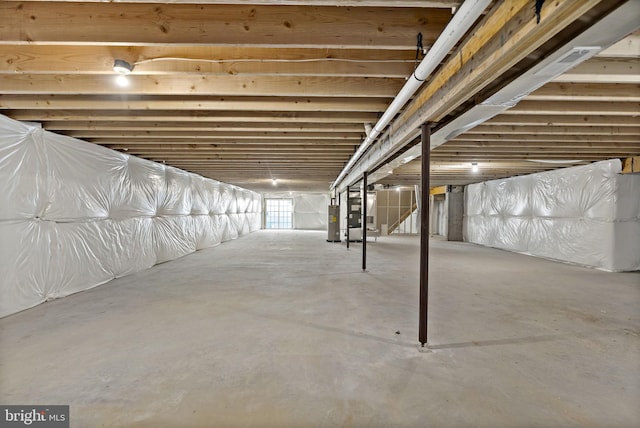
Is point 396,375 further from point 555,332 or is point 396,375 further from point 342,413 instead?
point 555,332

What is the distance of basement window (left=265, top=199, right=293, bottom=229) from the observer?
1620 centimetres

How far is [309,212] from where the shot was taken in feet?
51.7

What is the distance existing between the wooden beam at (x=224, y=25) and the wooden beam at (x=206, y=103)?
95 centimetres

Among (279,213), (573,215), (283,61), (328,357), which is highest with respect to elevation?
(283,61)

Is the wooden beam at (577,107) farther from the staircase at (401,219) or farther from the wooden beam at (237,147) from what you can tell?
the staircase at (401,219)

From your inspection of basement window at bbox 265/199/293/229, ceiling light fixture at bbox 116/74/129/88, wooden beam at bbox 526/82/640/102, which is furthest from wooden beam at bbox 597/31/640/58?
basement window at bbox 265/199/293/229

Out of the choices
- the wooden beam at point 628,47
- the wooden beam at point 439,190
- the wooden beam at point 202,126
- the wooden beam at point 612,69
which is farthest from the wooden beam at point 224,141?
the wooden beam at point 439,190

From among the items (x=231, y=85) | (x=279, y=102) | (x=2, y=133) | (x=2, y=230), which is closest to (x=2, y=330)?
(x=2, y=230)

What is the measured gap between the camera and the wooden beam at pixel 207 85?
2.29 meters

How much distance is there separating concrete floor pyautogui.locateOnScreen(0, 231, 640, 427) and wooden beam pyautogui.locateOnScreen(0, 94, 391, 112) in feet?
6.62

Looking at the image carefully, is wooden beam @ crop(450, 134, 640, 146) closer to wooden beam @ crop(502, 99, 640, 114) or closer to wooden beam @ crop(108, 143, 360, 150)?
wooden beam @ crop(502, 99, 640, 114)

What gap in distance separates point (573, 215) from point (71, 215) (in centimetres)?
848

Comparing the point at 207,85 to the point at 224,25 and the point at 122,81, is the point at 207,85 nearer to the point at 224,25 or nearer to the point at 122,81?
the point at 122,81

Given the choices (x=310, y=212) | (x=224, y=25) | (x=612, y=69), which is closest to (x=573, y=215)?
(x=612, y=69)
